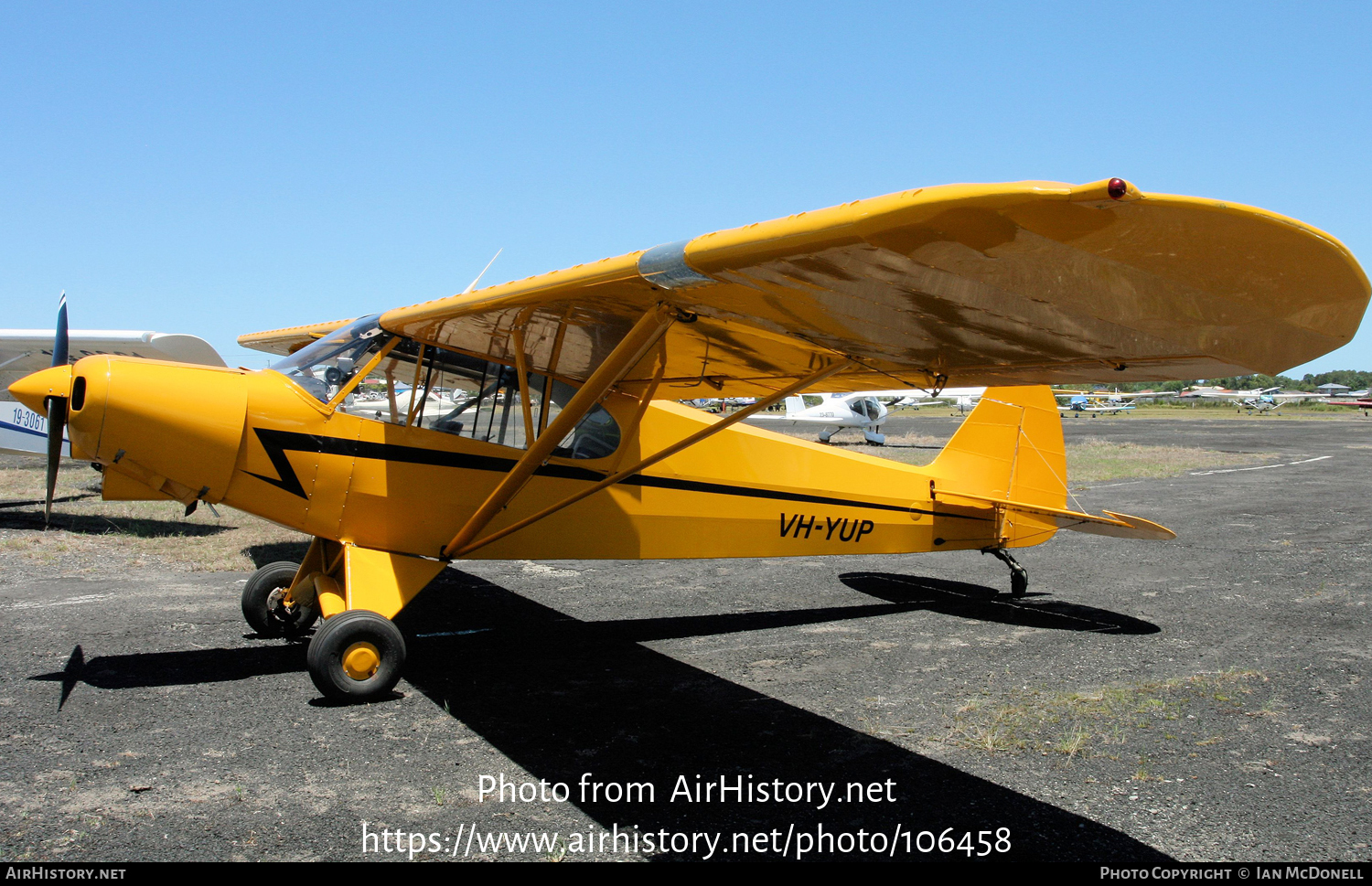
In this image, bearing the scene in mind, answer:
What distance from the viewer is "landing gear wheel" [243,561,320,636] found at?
225 inches

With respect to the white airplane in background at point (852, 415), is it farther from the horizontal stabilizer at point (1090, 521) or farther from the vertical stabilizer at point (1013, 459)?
the horizontal stabilizer at point (1090, 521)

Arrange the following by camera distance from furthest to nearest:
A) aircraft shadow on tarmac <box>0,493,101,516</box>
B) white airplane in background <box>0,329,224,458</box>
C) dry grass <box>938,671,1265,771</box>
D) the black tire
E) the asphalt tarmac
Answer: aircraft shadow on tarmac <box>0,493,101,516</box> → white airplane in background <box>0,329,224,458</box> → the black tire → dry grass <box>938,671,1265,771</box> → the asphalt tarmac

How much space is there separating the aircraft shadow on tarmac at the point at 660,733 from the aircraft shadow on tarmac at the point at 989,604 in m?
1.33

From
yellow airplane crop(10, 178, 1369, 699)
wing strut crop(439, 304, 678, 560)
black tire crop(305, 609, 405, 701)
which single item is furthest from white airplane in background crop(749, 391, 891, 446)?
black tire crop(305, 609, 405, 701)

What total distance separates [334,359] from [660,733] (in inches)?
124

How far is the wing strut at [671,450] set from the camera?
4.51m

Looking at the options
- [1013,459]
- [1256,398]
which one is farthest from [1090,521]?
[1256,398]

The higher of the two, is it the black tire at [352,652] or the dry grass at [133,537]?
the black tire at [352,652]

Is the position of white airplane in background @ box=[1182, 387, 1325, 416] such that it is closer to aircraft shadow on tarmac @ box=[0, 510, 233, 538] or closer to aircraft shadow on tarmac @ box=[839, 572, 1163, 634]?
aircraft shadow on tarmac @ box=[839, 572, 1163, 634]

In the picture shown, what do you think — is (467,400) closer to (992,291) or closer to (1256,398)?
(992,291)

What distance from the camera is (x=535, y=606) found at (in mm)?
7117

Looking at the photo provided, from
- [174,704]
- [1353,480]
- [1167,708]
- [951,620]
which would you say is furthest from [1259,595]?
[1353,480]

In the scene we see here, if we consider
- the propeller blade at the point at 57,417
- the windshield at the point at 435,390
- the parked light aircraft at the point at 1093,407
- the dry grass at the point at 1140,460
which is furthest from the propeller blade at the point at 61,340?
the parked light aircraft at the point at 1093,407

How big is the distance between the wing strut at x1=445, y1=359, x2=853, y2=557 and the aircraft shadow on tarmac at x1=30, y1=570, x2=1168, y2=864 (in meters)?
0.86
